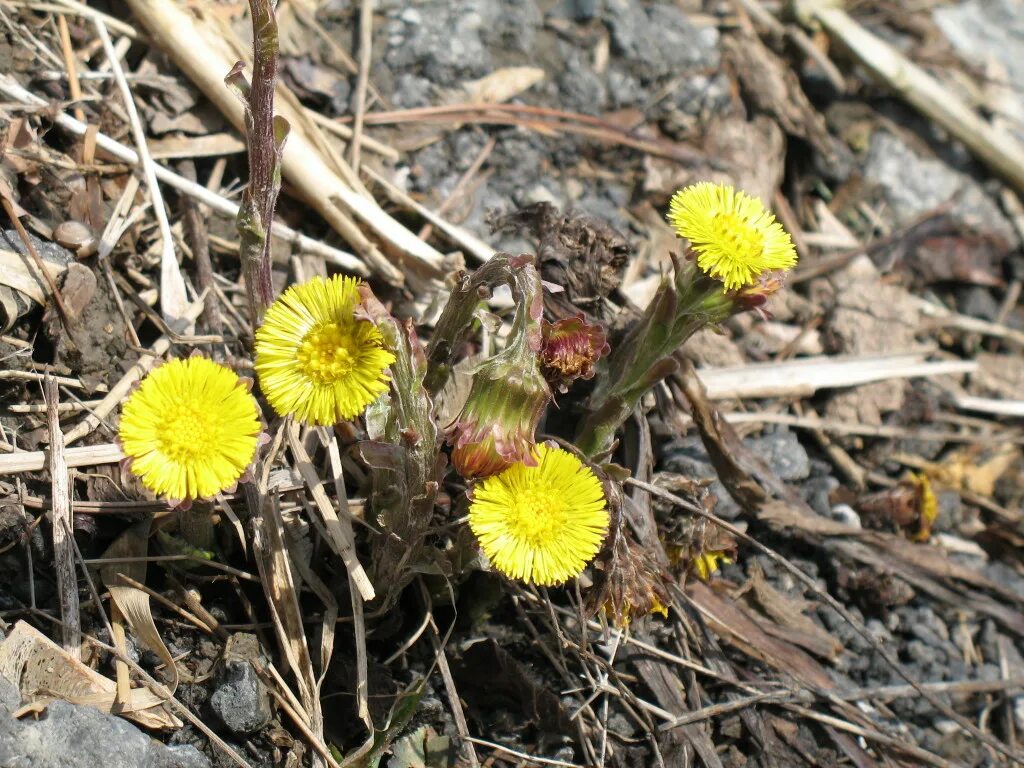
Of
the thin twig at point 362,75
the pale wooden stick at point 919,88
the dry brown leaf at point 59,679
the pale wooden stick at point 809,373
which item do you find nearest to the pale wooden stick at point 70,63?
the thin twig at point 362,75

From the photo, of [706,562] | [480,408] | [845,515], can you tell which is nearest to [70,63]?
[480,408]

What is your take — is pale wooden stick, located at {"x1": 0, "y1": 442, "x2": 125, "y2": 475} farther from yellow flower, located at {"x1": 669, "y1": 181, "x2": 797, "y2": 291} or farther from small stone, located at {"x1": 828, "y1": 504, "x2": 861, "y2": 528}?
small stone, located at {"x1": 828, "y1": 504, "x2": 861, "y2": 528}

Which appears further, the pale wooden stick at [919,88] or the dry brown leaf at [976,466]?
the pale wooden stick at [919,88]

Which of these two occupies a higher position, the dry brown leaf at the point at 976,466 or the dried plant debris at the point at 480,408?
the dried plant debris at the point at 480,408

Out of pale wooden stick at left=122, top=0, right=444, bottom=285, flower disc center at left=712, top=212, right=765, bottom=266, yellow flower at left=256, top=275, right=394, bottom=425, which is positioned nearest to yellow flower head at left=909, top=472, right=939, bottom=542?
flower disc center at left=712, top=212, right=765, bottom=266

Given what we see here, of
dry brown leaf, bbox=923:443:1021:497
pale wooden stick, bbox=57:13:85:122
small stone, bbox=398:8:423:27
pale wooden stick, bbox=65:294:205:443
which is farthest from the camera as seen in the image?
dry brown leaf, bbox=923:443:1021:497

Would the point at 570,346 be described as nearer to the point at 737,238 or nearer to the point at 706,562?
the point at 737,238

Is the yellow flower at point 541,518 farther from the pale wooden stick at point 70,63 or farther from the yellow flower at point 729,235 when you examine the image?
the pale wooden stick at point 70,63
